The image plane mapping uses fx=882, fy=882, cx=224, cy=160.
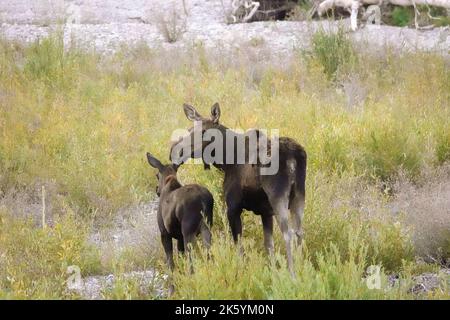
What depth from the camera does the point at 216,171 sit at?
30.3 ft

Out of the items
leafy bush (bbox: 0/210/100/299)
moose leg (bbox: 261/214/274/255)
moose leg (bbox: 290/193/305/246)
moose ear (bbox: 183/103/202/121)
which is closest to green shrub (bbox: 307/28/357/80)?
leafy bush (bbox: 0/210/100/299)

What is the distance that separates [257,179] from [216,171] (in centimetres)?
205

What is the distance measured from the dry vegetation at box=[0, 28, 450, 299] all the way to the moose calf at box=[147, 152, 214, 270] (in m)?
0.23

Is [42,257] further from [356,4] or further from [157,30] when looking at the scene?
[356,4]

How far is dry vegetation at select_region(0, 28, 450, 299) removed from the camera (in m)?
6.95

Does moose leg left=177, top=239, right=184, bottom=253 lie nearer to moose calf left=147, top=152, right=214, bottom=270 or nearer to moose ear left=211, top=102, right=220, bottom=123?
moose calf left=147, top=152, right=214, bottom=270

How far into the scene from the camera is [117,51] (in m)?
16.8

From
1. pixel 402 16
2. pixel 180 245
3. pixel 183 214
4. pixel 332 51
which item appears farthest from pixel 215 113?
pixel 402 16

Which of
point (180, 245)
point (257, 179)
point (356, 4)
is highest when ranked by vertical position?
point (356, 4)

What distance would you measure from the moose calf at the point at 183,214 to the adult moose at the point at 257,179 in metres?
0.21

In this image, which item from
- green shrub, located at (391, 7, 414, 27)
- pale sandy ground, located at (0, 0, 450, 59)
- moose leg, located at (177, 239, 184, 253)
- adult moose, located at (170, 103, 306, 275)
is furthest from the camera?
green shrub, located at (391, 7, 414, 27)

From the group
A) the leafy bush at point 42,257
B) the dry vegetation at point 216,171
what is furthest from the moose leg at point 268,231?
Answer: the leafy bush at point 42,257

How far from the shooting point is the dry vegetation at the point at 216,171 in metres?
6.95

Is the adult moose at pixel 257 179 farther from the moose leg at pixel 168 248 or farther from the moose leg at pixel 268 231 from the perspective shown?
the moose leg at pixel 168 248
